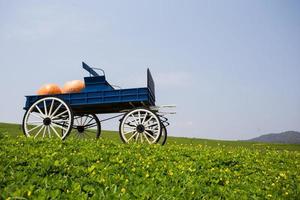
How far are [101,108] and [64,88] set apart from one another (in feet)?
5.77

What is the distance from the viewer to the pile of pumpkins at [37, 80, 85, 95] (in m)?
12.3

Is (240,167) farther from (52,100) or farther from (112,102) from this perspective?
(52,100)

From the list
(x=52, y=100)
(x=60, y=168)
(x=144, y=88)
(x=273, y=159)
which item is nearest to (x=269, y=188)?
(x=60, y=168)

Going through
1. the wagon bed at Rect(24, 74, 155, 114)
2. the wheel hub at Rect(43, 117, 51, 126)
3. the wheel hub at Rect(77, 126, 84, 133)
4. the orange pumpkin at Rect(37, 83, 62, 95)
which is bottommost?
the wheel hub at Rect(77, 126, 84, 133)

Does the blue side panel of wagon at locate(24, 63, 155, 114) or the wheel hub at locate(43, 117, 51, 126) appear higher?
the blue side panel of wagon at locate(24, 63, 155, 114)

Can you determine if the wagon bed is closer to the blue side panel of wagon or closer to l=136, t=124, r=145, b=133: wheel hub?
the blue side panel of wagon

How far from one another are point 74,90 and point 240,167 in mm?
7294

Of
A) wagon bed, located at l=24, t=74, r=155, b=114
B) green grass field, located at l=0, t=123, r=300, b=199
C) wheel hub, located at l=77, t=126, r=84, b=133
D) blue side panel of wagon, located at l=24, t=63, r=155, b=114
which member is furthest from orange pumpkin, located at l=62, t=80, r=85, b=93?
green grass field, located at l=0, t=123, r=300, b=199

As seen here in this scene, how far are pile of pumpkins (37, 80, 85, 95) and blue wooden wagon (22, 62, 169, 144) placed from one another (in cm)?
41

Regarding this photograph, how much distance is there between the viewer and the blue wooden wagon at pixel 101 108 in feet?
36.0

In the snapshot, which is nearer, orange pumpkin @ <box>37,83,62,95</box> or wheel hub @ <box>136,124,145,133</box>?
wheel hub @ <box>136,124,145,133</box>

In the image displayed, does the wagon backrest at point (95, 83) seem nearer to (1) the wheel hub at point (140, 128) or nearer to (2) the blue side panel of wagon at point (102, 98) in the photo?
(2) the blue side panel of wagon at point (102, 98)

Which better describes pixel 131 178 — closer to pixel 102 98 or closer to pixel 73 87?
pixel 102 98

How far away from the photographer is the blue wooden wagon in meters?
11.0
